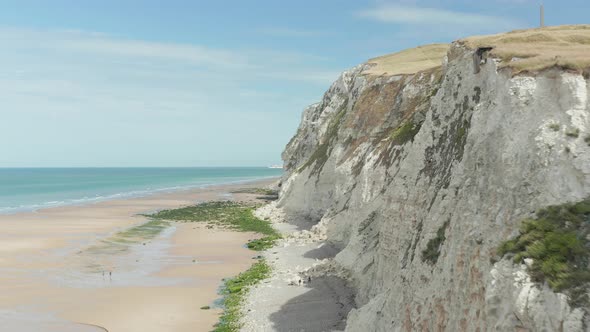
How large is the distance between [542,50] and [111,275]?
101 feet

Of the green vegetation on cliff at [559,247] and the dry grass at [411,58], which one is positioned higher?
the dry grass at [411,58]

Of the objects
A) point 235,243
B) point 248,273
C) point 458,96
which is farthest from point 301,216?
point 458,96

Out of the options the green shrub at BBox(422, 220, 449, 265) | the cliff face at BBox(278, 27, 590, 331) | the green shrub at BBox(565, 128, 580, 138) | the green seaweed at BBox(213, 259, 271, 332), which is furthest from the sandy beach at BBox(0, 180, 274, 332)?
the green shrub at BBox(565, 128, 580, 138)

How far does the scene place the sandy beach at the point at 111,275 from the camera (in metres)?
26.6

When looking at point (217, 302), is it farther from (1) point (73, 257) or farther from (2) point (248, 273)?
(1) point (73, 257)

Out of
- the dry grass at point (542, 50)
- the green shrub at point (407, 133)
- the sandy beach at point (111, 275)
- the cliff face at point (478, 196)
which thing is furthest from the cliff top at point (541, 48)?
the sandy beach at point (111, 275)

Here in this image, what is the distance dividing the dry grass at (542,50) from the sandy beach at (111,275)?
17986 millimetres

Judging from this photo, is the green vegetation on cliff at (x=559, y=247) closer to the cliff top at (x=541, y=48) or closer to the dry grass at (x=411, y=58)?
the cliff top at (x=541, y=48)

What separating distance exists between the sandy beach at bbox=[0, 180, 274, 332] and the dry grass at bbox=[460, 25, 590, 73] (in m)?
18.0

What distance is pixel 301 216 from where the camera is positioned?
59.7m

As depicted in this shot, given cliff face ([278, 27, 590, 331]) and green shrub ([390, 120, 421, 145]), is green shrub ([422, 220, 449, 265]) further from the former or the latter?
green shrub ([390, 120, 421, 145])

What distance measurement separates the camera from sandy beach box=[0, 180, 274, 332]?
87.2ft

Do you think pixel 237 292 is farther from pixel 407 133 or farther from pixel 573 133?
pixel 573 133

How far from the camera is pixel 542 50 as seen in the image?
16.8m
